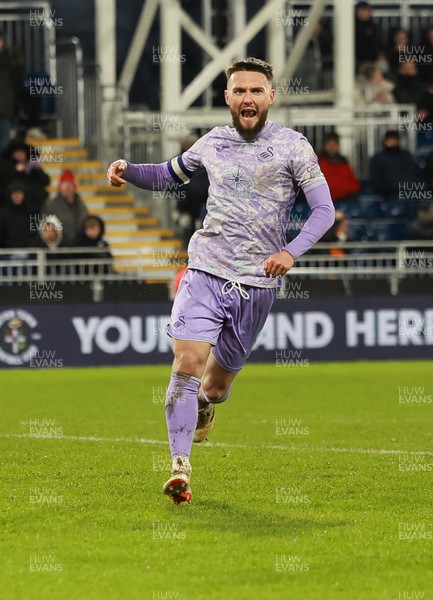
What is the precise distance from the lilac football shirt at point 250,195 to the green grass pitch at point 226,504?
135 centimetres

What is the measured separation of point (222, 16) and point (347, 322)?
7900 mm

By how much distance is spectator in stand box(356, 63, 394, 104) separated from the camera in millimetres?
25031

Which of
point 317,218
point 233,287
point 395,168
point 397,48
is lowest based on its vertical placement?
point 233,287

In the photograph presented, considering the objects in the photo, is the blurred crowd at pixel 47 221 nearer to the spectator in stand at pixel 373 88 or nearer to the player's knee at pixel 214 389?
the spectator in stand at pixel 373 88

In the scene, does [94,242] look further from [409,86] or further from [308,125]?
[409,86]

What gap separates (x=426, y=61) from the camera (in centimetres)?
2461

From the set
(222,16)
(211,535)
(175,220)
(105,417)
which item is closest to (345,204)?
(175,220)

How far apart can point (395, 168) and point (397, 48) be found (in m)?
3.32

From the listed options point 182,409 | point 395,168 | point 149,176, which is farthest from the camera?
point 395,168

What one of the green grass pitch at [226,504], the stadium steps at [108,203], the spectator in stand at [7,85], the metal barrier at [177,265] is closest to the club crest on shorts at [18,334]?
the metal barrier at [177,265]

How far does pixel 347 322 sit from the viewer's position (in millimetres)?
19906

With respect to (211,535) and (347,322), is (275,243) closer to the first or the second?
(211,535)

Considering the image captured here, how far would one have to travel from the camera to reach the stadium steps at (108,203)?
75.6 ft

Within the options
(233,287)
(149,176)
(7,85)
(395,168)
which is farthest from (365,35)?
(233,287)
